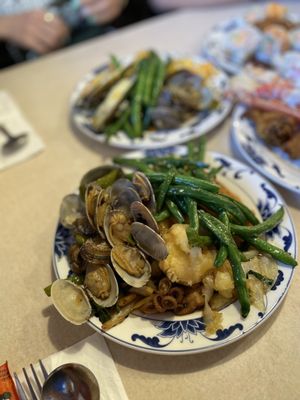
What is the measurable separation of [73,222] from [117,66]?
4.16 ft

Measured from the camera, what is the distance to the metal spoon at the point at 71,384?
3.36 feet

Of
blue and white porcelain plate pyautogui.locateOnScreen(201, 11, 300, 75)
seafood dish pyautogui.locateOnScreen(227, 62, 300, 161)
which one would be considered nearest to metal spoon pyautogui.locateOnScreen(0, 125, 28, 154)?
seafood dish pyautogui.locateOnScreen(227, 62, 300, 161)

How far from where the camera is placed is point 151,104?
2008 mm

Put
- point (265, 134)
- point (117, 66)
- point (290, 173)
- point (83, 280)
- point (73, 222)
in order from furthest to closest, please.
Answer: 1. point (117, 66)
2. point (265, 134)
3. point (290, 173)
4. point (73, 222)
5. point (83, 280)

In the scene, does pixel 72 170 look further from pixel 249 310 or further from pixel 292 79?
pixel 292 79

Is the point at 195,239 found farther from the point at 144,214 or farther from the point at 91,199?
the point at 91,199

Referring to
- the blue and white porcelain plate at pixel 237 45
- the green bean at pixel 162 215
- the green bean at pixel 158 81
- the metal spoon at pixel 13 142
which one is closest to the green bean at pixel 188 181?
the green bean at pixel 162 215

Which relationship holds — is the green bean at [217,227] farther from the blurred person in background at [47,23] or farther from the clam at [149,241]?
the blurred person in background at [47,23]

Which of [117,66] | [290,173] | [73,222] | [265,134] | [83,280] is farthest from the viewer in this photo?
[117,66]

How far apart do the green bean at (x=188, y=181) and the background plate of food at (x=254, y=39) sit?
119cm

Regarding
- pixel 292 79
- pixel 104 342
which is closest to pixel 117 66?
pixel 292 79

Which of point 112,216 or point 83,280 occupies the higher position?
point 112,216

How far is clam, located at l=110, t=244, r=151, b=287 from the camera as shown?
1.13 meters

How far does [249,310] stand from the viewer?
113 centimetres
